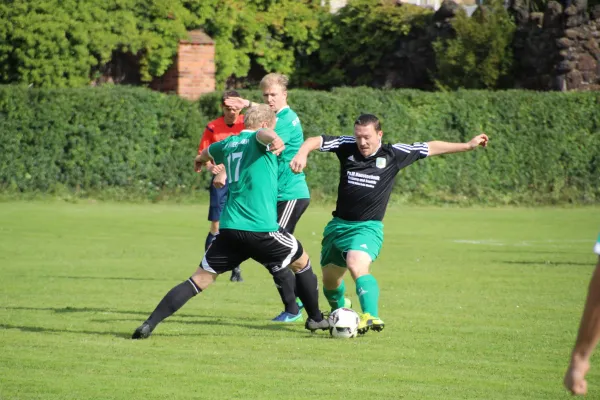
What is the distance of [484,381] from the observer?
763cm

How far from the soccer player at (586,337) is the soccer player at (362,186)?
573cm

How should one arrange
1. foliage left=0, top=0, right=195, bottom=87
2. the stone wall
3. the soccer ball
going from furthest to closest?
the stone wall → foliage left=0, top=0, right=195, bottom=87 → the soccer ball

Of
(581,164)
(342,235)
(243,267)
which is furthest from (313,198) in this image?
(342,235)

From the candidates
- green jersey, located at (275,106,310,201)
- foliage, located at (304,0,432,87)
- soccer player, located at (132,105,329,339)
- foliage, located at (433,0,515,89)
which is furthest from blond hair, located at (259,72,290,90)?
foliage, located at (304,0,432,87)

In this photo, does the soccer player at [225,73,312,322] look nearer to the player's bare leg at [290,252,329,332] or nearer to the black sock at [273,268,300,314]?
the black sock at [273,268,300,314]


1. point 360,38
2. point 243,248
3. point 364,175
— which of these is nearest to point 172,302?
point 243,248

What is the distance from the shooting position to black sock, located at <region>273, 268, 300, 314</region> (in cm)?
960

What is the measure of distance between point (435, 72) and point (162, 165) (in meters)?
10.5

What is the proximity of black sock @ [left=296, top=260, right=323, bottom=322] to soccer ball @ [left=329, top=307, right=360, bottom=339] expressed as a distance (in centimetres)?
28

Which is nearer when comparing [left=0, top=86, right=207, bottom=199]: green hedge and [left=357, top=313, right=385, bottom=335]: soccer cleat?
[left=357, top=313, right=385, bottom=335]: soccer cleat

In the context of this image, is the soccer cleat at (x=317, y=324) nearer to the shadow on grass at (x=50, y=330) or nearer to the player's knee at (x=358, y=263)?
the player's knee at (x=358, y=263)

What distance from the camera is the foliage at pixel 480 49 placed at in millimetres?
33031

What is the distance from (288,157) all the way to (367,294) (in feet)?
6.26

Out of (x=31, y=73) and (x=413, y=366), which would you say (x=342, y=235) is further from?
(x=31, y=73)
